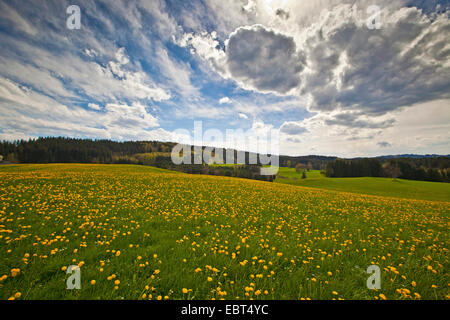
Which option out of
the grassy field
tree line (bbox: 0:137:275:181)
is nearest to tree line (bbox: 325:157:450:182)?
tree line (bbox: 0:137:275:181)

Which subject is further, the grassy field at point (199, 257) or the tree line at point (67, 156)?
the tree line at point (67, 156)

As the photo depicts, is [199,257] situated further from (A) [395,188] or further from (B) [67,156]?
(B) [67,156]

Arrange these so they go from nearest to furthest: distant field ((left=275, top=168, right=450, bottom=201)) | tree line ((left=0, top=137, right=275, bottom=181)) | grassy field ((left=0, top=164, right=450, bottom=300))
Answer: grassy field ((left=0, top=164, right=450, bottom=300)) < distant field ((left=275, top=168, right=450, bottom=201)) < tree line ((left=0, top=137, right=275, bottom=181))

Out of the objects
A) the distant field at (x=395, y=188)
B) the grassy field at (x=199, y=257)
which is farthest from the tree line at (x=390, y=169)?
the grassy field at (x=199, y=257)

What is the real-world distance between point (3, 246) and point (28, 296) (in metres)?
2.62

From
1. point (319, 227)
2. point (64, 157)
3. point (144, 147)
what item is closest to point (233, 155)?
point (144, 147)

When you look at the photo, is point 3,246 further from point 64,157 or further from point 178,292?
point 64,157

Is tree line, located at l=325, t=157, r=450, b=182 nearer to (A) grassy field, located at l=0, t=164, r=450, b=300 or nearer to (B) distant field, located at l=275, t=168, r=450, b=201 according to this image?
(B) distant field, located at l=275, t=168, r=450, b=201

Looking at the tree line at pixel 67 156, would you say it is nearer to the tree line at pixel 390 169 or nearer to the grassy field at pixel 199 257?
the tree line at pixel 390 169

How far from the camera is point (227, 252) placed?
4387mm

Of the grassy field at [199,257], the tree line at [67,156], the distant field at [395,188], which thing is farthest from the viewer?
the tree line at [67,156]

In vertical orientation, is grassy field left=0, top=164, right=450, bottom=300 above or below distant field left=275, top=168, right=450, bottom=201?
above

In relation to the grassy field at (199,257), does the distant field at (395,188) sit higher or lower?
lower
